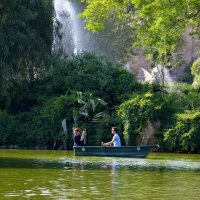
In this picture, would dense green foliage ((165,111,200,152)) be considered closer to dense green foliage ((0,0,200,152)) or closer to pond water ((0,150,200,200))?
dense green foliage ((0,0,200,152))

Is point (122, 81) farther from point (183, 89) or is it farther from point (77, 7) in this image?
point (77, 7)

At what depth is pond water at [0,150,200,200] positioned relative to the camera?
642 inches

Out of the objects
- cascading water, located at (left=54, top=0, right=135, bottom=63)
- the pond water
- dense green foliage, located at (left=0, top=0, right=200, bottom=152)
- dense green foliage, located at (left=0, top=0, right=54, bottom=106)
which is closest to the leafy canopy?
the pond water

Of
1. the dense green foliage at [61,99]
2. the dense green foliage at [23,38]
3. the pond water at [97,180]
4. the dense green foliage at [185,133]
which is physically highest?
the dense green foliage at [23,38]

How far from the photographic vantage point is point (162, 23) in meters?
26.5

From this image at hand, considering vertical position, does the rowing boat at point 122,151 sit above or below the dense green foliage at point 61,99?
Answer: below

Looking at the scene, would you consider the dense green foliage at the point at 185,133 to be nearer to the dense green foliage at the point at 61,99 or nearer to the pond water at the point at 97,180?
the dense green foliage at the point at 61,99

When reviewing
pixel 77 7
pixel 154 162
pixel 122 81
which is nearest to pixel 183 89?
pixel 122 81

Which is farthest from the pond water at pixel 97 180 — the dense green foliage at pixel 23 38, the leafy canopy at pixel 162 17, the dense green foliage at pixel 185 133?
the dense green foliage at pixel 23 38

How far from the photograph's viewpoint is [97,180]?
19.8m

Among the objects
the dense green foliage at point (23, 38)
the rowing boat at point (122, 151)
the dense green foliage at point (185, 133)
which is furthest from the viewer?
the dense green foliage at point (23, 38)

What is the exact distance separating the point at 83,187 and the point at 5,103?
26.4m

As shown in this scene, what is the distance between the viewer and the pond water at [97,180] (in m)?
16.3

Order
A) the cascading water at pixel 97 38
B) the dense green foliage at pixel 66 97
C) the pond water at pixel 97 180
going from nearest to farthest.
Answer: the pond water at pixel 97 180
the dense green foliage at pixel 66 97
the cascading water at pixel 97 38
